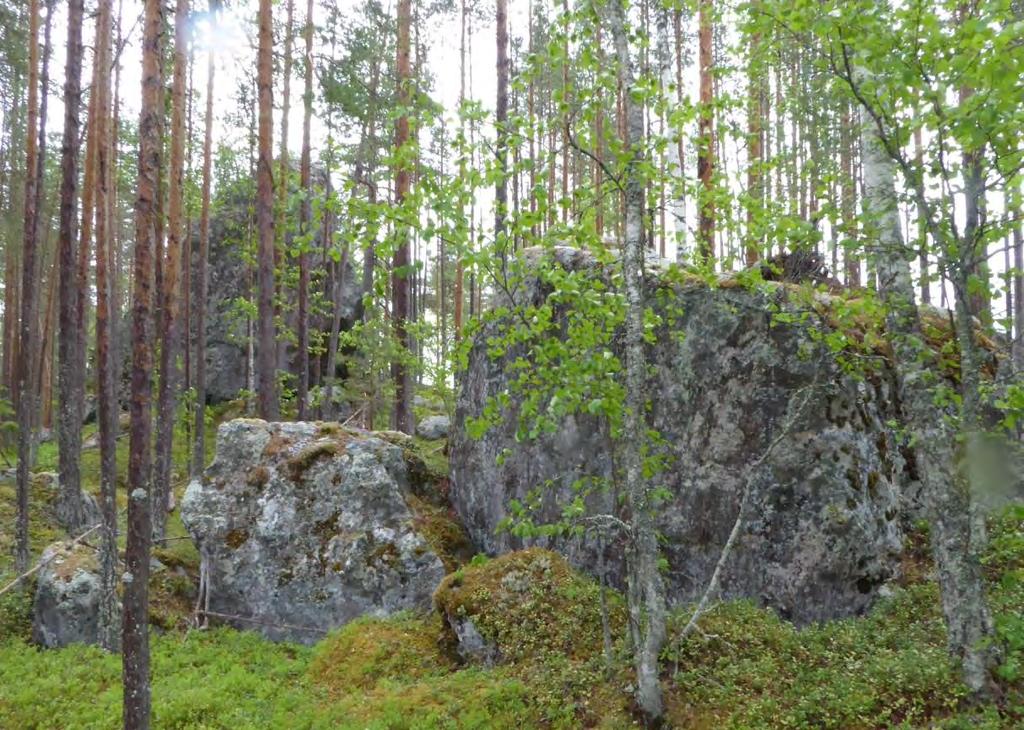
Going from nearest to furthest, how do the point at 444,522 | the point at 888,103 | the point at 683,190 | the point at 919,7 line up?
the point at 919,7 < the point at 888,103 < the point at 683,190 < the point at 444,522

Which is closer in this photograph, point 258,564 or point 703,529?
point 703,529

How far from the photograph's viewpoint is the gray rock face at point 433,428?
70.4ft

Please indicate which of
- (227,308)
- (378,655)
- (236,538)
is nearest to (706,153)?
(378,655)

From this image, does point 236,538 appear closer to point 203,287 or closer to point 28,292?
point 28,292

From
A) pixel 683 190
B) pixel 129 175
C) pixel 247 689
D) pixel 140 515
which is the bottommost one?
pixel 247 689

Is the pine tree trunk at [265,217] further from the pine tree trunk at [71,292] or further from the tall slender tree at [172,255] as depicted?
the pine tree trunk at [71,292]

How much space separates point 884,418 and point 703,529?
257 centimetres

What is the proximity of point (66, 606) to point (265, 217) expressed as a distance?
7.65 metres

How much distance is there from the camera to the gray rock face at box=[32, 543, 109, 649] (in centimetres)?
930

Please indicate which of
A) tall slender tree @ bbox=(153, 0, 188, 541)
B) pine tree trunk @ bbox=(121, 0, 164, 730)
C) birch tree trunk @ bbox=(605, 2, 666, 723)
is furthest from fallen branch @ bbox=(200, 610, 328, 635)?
birch tree trunk @ bbox=(605, 2, 666, 723)

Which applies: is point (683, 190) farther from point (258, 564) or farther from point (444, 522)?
point (258, 564)

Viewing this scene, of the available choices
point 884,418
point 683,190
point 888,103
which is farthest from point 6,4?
point 884,418

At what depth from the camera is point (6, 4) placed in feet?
48.6

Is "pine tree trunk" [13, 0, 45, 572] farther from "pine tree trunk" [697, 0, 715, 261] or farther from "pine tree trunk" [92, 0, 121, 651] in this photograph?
"pine tree trunk" [697, 0, 715, 261]
